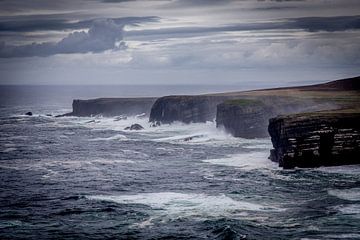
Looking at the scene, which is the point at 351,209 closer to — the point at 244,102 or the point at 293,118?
the point at 293,118

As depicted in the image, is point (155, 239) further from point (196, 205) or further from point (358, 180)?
point (358, 180)

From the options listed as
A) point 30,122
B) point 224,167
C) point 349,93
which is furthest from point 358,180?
point 30,122

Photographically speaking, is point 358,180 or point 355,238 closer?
point 355,238

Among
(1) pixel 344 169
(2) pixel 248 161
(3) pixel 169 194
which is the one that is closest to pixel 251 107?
(2) pixel 248 161

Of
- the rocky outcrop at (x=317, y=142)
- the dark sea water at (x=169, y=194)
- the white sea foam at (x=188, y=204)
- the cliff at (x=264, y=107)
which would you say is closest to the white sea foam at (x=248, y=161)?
the dark sea water at (x=169, y=194)

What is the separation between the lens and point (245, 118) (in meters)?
136

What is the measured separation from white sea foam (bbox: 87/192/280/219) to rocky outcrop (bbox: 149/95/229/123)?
318 feet

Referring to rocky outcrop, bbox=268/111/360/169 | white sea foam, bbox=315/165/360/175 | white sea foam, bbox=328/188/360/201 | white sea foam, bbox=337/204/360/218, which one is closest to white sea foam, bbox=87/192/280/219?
white sea foam, bbox=337/204/360/218

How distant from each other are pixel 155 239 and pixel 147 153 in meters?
60.2

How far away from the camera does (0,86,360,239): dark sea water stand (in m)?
54.1

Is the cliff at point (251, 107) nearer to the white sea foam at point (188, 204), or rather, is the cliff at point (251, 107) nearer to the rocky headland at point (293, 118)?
the rocky headland at point (293, 118)

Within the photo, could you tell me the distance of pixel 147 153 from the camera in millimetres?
110875

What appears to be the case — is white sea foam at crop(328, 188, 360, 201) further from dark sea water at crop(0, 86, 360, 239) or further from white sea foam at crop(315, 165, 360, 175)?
white sea foam at crop(315, 165, 360, 175)

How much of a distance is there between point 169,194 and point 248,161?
1161 inches
